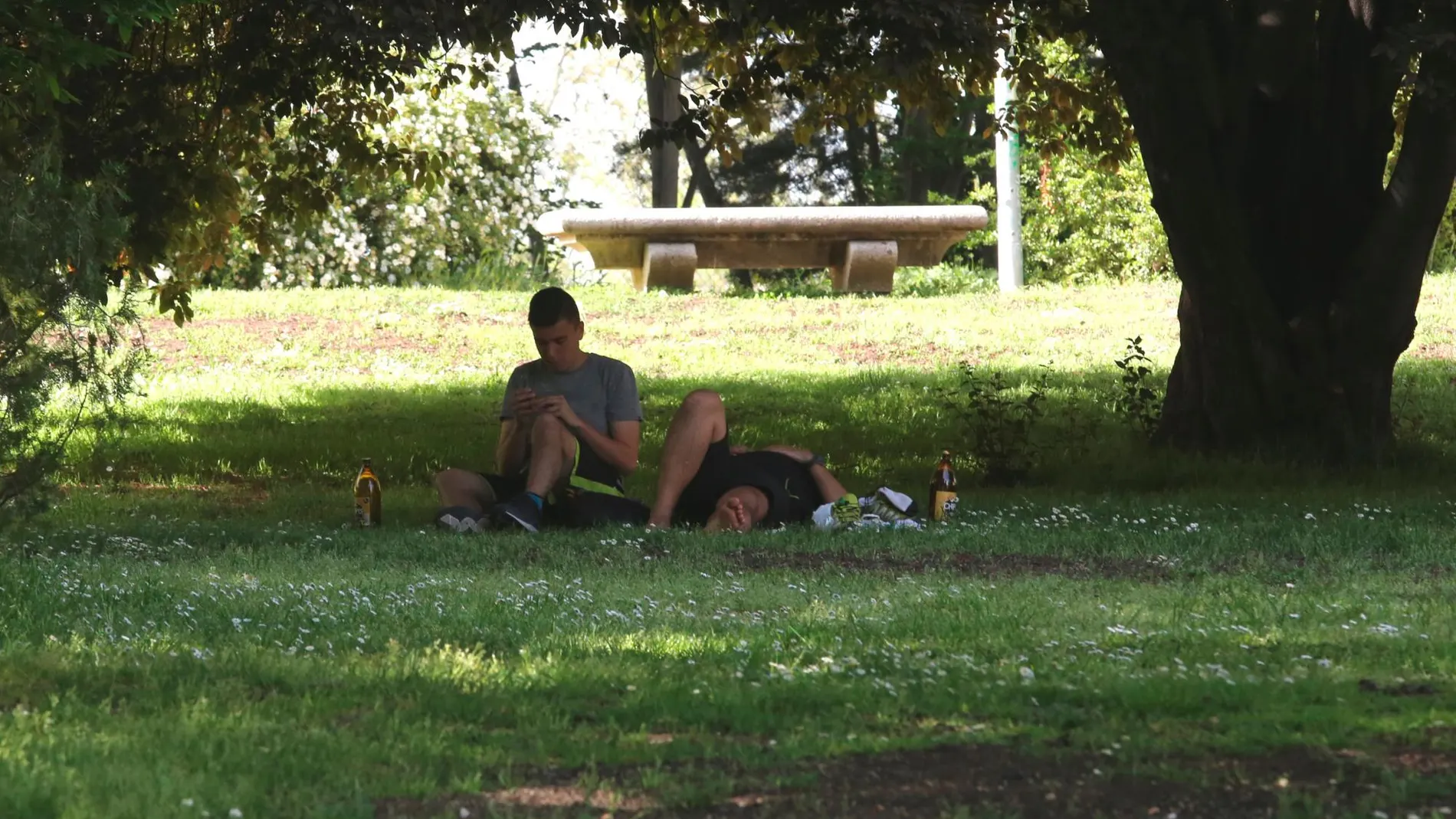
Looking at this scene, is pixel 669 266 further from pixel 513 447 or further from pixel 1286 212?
pixel 513 447

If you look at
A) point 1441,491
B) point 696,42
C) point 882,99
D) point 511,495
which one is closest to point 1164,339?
point 882,99

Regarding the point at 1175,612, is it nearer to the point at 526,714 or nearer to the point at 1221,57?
the point at 526,714

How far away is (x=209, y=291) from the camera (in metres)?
22.9

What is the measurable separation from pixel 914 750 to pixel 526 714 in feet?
3.05

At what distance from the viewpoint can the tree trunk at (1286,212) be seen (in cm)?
1076

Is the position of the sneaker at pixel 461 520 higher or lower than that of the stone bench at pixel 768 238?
lower

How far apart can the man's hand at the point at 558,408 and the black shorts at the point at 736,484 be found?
2.05 feet

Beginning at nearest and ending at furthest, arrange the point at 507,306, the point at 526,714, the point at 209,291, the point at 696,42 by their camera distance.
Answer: the point at 526,714 < the point at 696,42 < the point at 507,306 < the point at 209,291

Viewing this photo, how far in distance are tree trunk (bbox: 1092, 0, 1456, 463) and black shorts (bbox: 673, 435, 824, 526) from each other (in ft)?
11.7

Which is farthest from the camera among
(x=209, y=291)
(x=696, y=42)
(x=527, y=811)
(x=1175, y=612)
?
(x=209, y=291)

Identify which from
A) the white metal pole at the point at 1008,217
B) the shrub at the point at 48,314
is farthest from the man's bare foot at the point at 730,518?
the white metal pole at the point at 1008,217

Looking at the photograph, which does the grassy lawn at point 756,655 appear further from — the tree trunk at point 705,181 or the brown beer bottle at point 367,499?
the tree trunk at point 705,181

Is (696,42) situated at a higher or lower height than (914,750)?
higher

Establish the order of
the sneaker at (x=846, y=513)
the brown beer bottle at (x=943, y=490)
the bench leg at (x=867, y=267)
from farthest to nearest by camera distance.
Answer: the bench leg at (x=867, y=267), the brown beer bottle at (x=943, y=490), the sneaker at (x=846, y=513)
